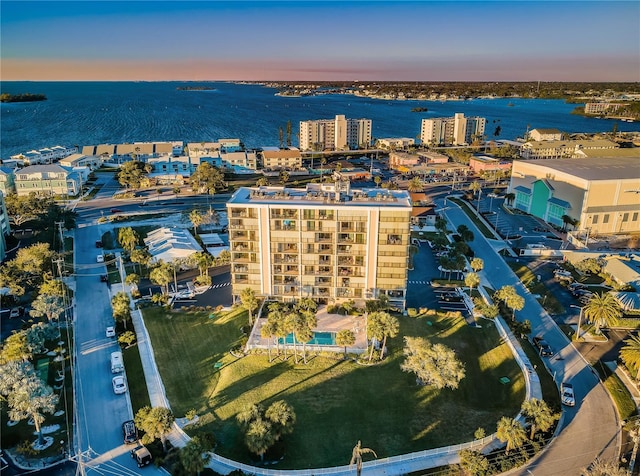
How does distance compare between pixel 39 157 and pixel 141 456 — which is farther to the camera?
pixel 39 157

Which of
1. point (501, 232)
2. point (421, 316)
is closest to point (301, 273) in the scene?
point (421, 316)

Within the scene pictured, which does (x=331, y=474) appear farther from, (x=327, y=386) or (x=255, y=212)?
(x=255, y=212)

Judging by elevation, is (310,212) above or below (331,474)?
above

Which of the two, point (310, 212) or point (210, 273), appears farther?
point (210, 273)

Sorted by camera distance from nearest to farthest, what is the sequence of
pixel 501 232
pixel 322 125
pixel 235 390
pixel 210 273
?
1. pixel 235 390
2. pixel 210 273
3. pixel 501 232
4. pixel 322 125

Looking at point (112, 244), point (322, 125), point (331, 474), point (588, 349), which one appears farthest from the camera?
point (322, 125)

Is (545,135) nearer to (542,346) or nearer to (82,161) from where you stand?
(542,346)

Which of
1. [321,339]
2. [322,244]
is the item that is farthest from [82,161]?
[321,339]
